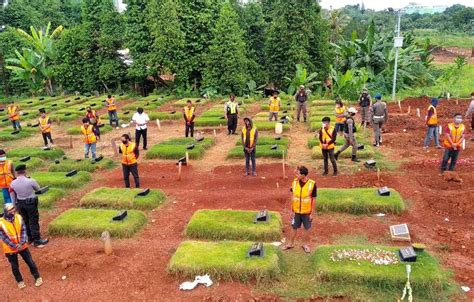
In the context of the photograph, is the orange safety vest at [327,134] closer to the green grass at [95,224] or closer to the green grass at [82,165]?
the green grass at [95,224]

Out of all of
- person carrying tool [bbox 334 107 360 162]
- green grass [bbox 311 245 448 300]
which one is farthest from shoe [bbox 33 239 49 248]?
person carrying tool [bbox 334 107 360 162]

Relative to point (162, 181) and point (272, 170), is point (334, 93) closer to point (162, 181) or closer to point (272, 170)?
point (272, 170)

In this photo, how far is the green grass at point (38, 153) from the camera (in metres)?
17.0

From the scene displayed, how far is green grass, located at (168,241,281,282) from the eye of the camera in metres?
7.83

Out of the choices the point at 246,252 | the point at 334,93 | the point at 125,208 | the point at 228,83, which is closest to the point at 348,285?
the point at 246,252

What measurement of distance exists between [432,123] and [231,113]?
8.01 meters

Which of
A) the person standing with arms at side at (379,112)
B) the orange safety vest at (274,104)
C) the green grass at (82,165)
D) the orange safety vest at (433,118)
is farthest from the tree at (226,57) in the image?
the orange safety vest at (433,118)

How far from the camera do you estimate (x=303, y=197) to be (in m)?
8.34

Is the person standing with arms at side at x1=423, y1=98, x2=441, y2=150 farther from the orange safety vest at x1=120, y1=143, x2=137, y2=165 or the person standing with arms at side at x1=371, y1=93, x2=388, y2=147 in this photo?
the orange safety vest at x1=120, y1=143, x2=137, y2=165

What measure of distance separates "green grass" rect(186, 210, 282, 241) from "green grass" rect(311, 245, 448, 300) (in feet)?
5.29

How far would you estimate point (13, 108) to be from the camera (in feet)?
68.5

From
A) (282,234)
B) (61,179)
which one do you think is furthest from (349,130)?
(61,179)

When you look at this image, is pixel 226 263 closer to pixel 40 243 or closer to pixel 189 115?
pixel 40 243

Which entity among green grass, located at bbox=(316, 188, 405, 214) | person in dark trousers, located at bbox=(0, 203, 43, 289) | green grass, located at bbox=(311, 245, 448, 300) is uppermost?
person in dark trousers, located at bbox=(0, 203, 43, 289)
